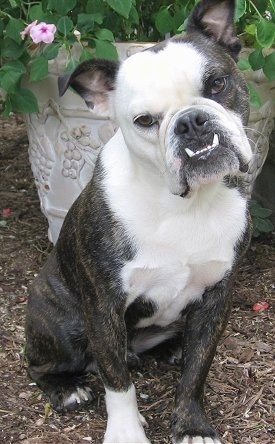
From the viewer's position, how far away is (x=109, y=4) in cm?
339

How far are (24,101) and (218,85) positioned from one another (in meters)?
1.28

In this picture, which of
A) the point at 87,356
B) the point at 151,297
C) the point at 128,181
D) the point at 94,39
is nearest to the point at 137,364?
the point at 87,356

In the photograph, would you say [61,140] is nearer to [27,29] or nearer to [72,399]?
[27,29]

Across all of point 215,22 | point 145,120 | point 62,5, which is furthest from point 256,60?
point 145,120

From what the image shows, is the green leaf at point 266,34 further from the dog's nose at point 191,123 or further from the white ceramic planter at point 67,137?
the dog's nose at point 191,123

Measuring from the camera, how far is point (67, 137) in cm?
393

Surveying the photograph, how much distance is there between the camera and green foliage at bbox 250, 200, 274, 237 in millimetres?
4211

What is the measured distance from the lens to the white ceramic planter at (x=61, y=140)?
12.5 feet

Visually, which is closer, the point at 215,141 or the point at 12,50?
the point at 215,141

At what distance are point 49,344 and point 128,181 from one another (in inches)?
29.1

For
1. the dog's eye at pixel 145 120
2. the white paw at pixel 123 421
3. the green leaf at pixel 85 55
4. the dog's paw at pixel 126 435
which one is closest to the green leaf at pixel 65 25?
the green leaf at pixel 85 55

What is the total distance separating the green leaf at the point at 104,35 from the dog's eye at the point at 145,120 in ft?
3.13

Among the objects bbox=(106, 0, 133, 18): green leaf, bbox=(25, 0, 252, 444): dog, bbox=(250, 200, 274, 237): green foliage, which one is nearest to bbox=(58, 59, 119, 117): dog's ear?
bbox=(25, 0, 252, 444): dog

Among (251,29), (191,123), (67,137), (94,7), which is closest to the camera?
(191,123)
